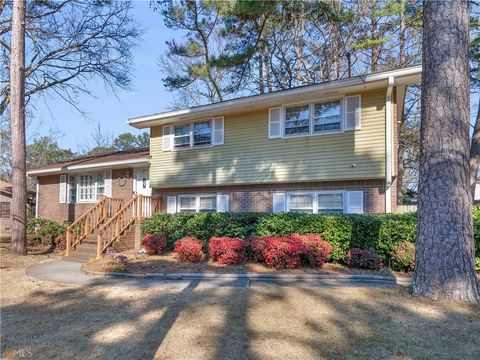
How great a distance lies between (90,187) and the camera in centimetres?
1681

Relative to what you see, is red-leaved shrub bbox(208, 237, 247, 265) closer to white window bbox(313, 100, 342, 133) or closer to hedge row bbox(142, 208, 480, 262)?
hedge row bbox(142, 208, 480, 262)

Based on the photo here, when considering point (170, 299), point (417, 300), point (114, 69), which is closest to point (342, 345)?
point (417, 300)

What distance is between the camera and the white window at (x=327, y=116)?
11.0 meters

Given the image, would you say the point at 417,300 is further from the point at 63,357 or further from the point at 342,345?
the point at 63,357

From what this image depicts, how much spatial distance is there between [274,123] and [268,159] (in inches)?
48.2

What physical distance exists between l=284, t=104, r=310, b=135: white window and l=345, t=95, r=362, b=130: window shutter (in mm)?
1244

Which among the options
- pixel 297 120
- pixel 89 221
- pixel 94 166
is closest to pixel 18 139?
pixel 89 221

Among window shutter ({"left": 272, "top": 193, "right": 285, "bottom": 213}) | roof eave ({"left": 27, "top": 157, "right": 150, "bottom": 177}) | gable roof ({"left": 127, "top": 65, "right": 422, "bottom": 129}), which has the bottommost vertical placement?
window shutter ({"left": 272, "top": 193, "right": 285, "bottom": 213})

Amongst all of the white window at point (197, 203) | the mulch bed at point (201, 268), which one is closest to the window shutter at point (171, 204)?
the white window at point (197, 203)

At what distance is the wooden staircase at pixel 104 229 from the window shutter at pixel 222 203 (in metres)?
2.69

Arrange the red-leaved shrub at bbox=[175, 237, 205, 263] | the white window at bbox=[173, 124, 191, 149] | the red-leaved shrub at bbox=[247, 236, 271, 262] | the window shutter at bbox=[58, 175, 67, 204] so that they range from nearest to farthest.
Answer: the red-leaved shrub at bbox=[247, 236, 271, 262] < the red-leaved shrub at bbox=[175, 237, 205, 263] < the white window at bbox=[173, 124, 191, 149] < the window shutter at bbox=[58, 175, 67, 204]

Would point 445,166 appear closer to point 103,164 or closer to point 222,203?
point 222,203

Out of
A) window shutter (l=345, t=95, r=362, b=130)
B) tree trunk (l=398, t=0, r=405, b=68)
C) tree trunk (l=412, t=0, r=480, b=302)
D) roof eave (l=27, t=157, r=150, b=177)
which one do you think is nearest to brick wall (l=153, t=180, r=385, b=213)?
roof eave (l=27, t=157, r=150, b=177)

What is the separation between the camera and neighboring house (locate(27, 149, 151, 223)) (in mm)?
15211
